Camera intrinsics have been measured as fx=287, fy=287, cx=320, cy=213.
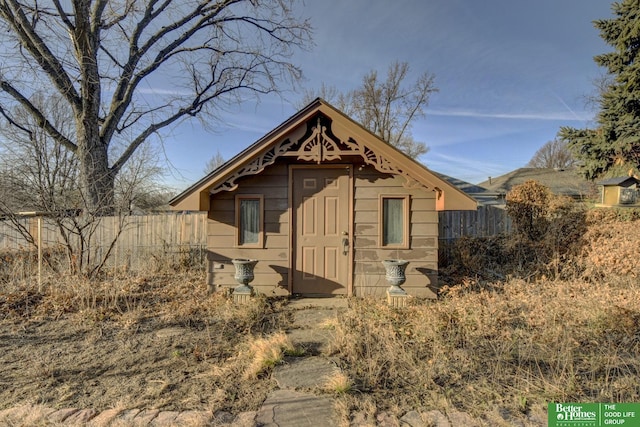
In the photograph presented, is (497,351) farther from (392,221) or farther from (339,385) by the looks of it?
(392,221)

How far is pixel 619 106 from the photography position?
10.4 meters

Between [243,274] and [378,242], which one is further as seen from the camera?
[378,242]

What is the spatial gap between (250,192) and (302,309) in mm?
2626

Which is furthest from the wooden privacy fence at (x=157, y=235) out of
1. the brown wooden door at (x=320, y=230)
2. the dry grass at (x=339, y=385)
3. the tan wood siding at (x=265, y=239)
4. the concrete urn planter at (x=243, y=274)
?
the dry grass at (x=339, y=385)

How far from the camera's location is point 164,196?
13453 mm

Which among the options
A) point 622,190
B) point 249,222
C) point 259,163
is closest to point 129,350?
point 249,222

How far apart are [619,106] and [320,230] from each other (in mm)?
12350

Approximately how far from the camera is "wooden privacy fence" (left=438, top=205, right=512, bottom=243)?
32.2ft

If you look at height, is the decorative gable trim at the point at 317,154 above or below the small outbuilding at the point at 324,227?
above

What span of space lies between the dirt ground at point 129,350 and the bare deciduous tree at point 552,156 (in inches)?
2088

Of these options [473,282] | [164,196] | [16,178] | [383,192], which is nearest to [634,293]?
[473,282]

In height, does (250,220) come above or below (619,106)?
below

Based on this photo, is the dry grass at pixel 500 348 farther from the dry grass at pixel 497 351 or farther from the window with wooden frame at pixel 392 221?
the window with wooden frame at pixel 392 221

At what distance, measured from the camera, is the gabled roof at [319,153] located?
5.37 metres
